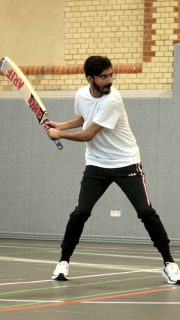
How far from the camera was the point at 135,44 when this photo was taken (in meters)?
19.1

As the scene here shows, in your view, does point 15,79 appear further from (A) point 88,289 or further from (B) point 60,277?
(A) point 88,289

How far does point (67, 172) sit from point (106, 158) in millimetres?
10420

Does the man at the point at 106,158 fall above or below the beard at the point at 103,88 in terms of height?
below

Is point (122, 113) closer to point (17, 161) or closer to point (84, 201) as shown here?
point (84, 201)

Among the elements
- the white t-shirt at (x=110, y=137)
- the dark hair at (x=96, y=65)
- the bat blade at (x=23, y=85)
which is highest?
the dark hair at (x=96, y=65)

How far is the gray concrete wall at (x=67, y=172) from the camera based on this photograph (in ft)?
60.8

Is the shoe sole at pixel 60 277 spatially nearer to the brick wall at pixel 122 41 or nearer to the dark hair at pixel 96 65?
the dark hair at pixel 96 65

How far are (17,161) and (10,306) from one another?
42.7ft

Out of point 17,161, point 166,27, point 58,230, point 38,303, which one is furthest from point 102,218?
point 38,303

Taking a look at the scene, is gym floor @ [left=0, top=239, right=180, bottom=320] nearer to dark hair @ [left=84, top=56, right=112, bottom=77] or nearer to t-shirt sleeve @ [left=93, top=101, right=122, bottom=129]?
t-shirt sleeve @ [left=93, top=101, right=122, bottom=129]

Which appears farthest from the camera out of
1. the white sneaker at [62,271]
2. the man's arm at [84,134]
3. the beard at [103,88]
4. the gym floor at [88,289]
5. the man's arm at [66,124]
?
the man's arm at [66,124]

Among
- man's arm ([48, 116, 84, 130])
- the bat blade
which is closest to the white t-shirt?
man's arm ([48, 116, 84, 130])

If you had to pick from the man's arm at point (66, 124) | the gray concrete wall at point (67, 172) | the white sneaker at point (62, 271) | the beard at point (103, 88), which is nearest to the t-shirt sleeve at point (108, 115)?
the beard at point (103, 88)

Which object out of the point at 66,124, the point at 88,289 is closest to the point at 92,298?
the point at 88,289
